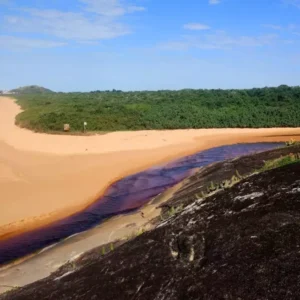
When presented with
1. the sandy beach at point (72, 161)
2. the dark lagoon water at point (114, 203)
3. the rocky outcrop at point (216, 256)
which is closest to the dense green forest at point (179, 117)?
the sandy beach at point (72, 161)

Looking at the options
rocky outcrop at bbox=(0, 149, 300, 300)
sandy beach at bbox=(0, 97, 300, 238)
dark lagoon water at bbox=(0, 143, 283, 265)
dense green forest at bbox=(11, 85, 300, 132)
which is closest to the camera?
rocky outcrop at bbox=(0, 149, 300, 300)

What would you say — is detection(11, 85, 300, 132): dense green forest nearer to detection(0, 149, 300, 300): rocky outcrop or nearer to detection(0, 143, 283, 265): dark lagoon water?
detection(0, 143, 283, 265): dark lagoon water

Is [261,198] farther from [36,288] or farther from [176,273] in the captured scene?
[36,288]

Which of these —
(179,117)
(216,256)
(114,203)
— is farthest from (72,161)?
(179,117)

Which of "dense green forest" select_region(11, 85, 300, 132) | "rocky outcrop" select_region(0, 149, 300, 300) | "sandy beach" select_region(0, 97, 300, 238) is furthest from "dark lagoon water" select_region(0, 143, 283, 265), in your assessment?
"dense green forest" select_region(11, 85, 300, 132)

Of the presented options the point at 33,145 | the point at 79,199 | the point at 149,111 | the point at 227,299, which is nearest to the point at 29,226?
the point at 79,199

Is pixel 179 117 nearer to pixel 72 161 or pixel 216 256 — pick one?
pixel 72 161
